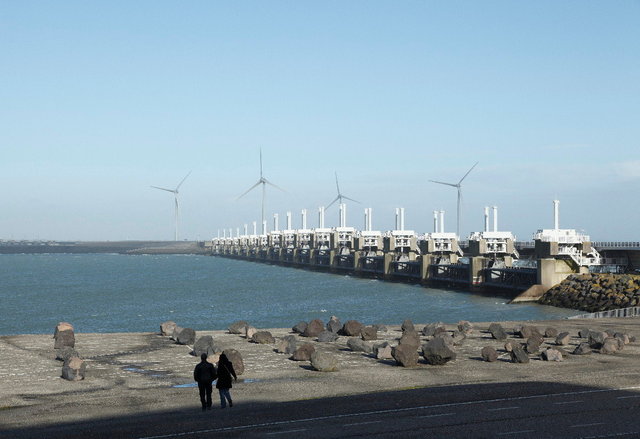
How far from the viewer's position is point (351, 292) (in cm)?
13650

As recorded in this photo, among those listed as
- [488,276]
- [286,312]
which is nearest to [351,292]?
[488,276]

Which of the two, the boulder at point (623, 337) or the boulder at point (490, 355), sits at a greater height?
the boulder at point (623, 337)

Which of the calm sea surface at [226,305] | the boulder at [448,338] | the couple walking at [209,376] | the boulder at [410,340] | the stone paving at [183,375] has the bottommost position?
the calm sea surface at [226,305]

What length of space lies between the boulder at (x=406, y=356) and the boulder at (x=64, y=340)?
17.6 metres

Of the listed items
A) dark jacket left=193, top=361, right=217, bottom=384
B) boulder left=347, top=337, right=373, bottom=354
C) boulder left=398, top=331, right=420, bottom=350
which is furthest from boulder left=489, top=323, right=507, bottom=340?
dark jacket left=193, top=361, right=217, bottom=384

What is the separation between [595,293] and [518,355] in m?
63.6

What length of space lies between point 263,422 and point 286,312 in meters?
70.8

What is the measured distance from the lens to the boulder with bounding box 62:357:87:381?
1427 inches

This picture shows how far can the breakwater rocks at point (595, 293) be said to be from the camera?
3775 inches

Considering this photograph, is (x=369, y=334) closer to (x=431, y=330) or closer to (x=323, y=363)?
(x=431, y=330)

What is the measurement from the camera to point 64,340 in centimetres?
4569

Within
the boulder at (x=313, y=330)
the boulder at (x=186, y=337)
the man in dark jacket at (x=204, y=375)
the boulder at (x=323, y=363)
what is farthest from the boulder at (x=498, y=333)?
the man in dark jacket at (x=204, y=375)

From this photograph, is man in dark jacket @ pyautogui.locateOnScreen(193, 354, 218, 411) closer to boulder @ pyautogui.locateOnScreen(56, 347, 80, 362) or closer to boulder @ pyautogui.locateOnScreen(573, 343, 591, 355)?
boulder @ pyautogui.locateOnScreen(56, 347, 80, 362)

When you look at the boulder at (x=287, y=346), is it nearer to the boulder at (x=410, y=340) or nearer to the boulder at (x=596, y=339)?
the boulder at (x=410, y=340)
